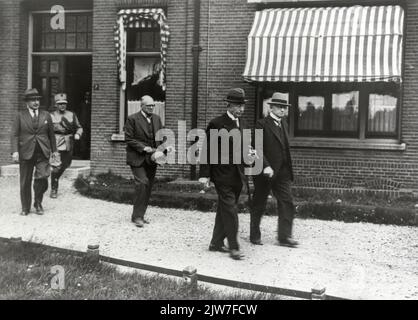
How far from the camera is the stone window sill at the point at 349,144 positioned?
12445 mm

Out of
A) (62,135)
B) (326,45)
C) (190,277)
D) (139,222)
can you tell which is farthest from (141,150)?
(326,45)

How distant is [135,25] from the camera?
14.0m

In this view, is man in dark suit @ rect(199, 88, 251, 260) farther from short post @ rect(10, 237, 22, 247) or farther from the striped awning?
the striped awning

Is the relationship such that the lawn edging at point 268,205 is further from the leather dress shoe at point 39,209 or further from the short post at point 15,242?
the short post at point 15,242

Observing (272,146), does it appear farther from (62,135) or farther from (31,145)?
(62,135)

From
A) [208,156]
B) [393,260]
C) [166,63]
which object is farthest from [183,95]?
[393,260]

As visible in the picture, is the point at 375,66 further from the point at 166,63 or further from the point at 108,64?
the point at 108,64

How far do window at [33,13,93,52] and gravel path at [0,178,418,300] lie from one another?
5862mm

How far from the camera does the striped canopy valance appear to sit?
13672 mm

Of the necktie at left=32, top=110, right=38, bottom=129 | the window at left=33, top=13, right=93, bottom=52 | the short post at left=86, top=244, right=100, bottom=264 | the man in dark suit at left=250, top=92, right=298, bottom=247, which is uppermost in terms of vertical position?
the window at left=33, top=13, right=93, bottom=52

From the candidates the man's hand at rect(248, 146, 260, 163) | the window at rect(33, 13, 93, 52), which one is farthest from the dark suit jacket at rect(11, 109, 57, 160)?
the window at rect(33, 13, 93, 52)

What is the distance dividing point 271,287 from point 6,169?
10577mm

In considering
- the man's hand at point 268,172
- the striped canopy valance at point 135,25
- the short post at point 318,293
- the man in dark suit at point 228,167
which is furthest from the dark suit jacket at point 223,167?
the striped canopy valance at point 135,25

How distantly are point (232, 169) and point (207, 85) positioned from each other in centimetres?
657
